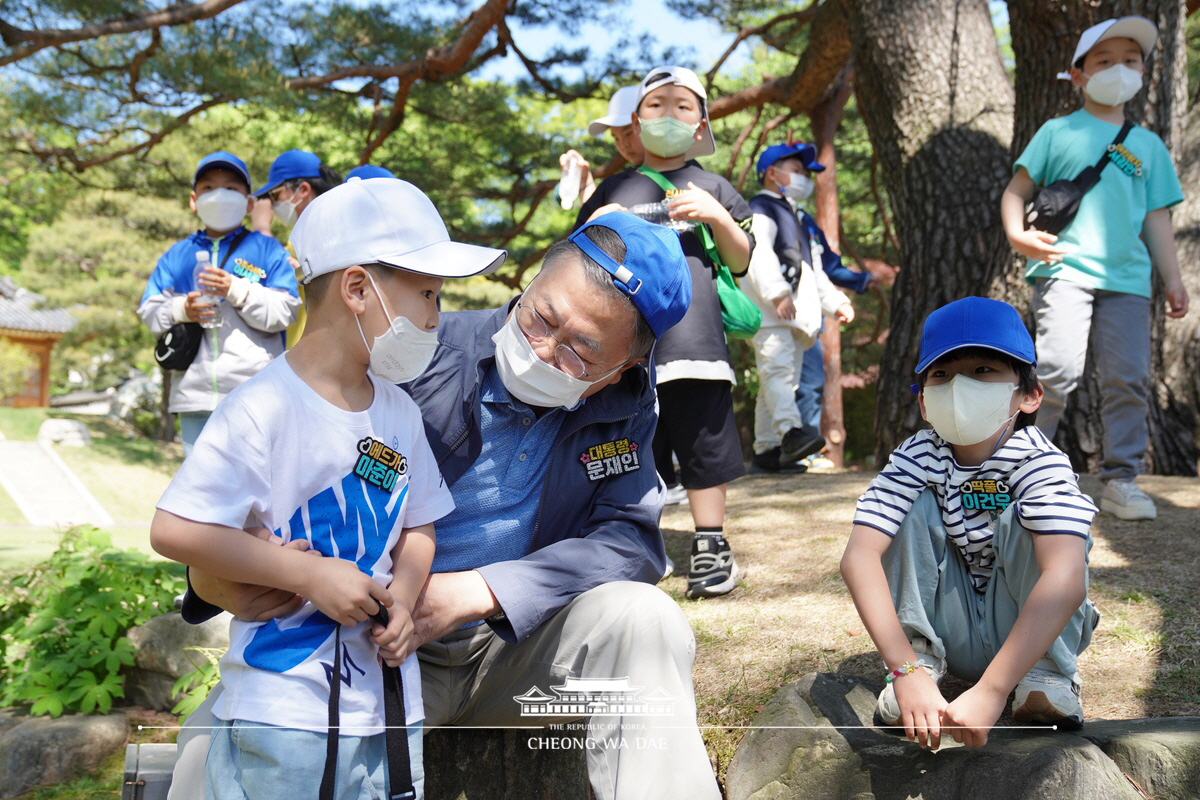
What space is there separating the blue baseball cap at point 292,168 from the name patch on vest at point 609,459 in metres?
2.61

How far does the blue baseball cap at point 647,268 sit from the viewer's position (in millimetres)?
1893

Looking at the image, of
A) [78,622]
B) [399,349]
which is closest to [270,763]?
[399,349]

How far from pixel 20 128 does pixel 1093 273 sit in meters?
10.2

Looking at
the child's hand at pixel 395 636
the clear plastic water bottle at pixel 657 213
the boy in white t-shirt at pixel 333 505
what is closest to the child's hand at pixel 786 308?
the clear plastic water bottle at pixel 657 213

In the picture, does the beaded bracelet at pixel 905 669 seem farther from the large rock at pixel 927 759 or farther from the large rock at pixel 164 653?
the large rock at pixel 164 653

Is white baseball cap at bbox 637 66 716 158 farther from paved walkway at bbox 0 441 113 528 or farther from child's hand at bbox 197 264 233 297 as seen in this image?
paved walkway at bbox 0 441 113 528

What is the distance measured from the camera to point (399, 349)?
5.64ft

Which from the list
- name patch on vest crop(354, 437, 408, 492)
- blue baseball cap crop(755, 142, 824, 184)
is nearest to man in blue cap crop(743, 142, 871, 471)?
blue baseball cap crop(755, 142, 824, 184)

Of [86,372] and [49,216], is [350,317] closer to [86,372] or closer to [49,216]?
[49,216]

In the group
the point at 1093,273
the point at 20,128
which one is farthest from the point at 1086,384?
the point at 20,128

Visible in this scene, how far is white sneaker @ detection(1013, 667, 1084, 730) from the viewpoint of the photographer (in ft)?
6.36

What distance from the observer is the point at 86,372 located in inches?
1417

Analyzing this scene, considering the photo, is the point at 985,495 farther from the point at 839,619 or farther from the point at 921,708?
the point at 839,619

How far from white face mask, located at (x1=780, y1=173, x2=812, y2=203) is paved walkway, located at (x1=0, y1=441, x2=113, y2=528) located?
7.94 metres
